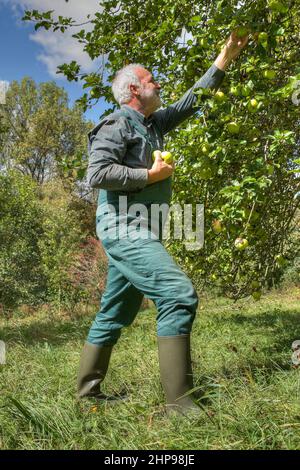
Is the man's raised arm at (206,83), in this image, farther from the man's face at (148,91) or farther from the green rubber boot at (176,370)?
the green rubber boot at (176,370)

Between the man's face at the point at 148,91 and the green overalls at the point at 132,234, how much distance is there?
90mm

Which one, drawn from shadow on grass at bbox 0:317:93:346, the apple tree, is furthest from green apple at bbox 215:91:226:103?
shadow on grass at bbox 0:317:93:346

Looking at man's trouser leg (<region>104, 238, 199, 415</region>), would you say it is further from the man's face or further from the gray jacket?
the man's face

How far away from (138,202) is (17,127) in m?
26.9

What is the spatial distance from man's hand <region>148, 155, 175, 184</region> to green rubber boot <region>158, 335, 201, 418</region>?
779mm

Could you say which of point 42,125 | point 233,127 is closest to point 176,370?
point 233,127

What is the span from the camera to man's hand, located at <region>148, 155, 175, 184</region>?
236 cm

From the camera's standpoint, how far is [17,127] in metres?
27.5

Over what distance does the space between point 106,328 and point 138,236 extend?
25.9 inches

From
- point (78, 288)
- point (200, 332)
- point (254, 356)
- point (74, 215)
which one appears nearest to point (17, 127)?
point (74, 215)

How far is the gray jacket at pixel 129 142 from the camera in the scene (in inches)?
91.7

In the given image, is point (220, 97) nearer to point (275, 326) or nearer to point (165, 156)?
point (165, 156)

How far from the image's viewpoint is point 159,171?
7.76 ft
